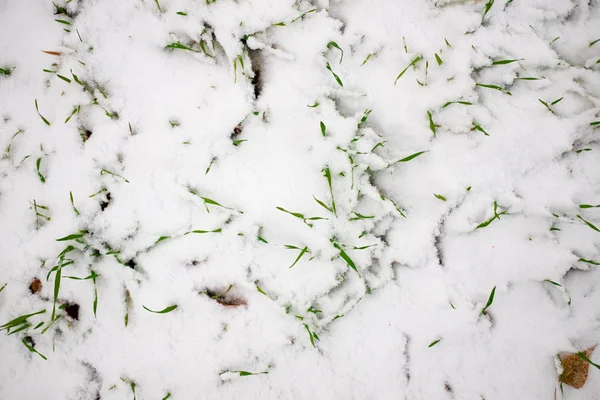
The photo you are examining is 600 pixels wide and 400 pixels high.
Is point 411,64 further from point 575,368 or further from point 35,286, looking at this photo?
point 35,286

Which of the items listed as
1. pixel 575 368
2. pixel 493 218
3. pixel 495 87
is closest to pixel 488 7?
pixel 495 87

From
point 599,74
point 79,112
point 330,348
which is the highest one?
point 599,74

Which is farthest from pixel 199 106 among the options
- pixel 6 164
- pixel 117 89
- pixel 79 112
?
pixel 6 164

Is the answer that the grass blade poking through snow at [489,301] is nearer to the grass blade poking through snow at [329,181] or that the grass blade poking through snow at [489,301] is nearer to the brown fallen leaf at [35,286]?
the grass blade poking through snow at [329,181]

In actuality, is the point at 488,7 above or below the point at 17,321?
above

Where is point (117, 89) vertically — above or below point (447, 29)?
below

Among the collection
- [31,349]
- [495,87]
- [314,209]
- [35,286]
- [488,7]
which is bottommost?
[31,349]

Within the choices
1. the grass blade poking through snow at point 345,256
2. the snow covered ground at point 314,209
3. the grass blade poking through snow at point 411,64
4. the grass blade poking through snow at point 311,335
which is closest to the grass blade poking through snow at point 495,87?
the snow covered ground at point 314,209

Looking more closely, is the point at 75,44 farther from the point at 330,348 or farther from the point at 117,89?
the point at 330,348
